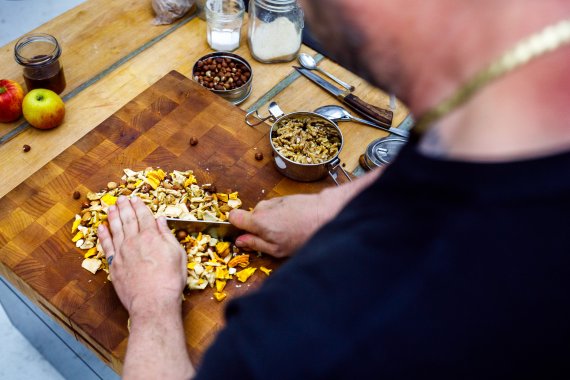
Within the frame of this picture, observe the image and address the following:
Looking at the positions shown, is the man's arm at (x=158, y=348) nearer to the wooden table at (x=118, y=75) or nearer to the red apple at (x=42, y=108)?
the wooden table at (x=118, y=75)

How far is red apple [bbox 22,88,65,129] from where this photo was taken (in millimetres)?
1394

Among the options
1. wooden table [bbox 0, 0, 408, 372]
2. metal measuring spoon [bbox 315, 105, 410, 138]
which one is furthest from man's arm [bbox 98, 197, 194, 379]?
metal measuring spoon [bbox 315, 105, 410, 138]

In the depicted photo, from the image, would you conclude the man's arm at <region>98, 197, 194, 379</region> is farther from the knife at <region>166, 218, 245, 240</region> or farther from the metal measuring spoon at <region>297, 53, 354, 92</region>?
the metal measuring spoon at <region>297, 53, 354, 92</region>

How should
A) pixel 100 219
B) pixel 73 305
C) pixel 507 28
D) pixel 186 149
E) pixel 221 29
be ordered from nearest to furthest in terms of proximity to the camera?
1. pixel 507 28
2. pixel 73 305
3. pixel 100 219
4. pixel 186 149
5. pixel 221 29

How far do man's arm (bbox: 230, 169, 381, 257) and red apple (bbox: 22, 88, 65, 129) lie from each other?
0.58 meters

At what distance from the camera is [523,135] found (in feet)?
1.44

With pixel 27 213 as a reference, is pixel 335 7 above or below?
above

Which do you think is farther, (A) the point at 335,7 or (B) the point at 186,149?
(B) the point at 186,149

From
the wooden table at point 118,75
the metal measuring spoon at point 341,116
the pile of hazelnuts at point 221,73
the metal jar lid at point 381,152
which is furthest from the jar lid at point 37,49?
the metal jar lid at point 381,152

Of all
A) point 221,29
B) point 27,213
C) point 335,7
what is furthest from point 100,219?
point 335,7

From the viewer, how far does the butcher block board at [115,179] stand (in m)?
1.11

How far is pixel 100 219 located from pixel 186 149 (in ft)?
0.93

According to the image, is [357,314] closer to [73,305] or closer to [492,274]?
[492,274]

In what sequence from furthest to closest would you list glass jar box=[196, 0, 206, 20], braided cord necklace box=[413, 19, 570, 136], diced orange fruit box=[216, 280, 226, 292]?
1. glass jar box=[196, 0, 206, 20]
2. diced orange fruit box=[216, 280, 226, 292]
3. braided cord necklace box=[413, 19, 570, 136]
